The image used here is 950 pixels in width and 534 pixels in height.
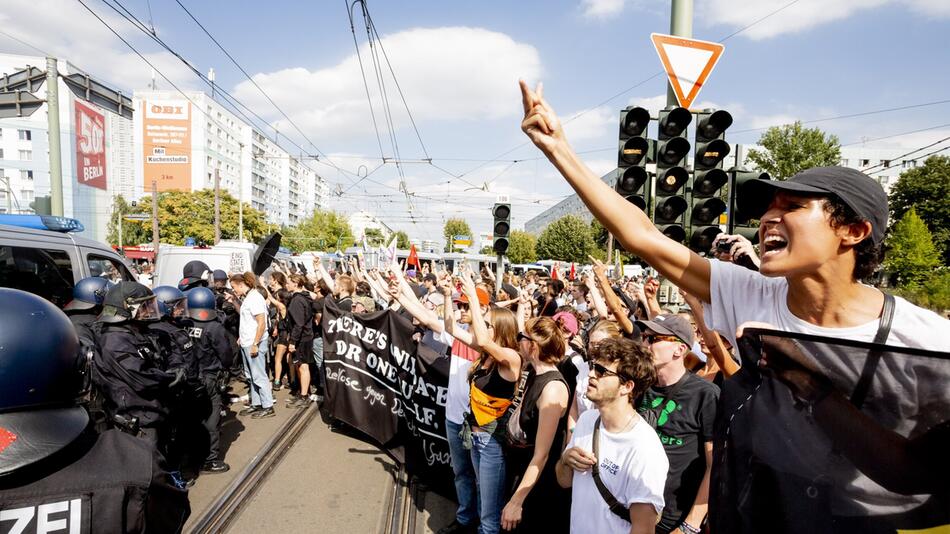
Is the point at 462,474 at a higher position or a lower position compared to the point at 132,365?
lower

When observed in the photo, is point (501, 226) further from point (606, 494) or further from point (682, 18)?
point (606, 494)

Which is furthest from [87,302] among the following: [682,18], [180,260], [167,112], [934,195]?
[167,112]

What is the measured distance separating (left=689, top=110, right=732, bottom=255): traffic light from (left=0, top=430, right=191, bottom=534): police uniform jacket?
5.30 meters

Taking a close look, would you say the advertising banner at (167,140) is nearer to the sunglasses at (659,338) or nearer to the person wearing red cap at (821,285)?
the sunglasses at (659,338)

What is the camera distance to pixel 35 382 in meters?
1.76

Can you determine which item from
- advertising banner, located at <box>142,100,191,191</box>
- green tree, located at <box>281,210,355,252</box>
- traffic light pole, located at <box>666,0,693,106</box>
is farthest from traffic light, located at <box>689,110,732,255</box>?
advertising banner, located at <box>142,100,191,191</box>

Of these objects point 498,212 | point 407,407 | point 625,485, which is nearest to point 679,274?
point 625,485

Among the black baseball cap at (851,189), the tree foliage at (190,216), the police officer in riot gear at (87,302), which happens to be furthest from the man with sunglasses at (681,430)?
the tree foliage at (190,216)

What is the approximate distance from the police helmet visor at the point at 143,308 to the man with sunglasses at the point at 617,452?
3775mm

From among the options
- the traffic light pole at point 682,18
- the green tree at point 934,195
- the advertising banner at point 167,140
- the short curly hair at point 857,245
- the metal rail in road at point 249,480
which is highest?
the advertising banner at point 167,140

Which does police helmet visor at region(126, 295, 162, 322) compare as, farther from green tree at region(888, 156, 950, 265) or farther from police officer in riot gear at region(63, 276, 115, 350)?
green tree at region(888, 156, 950, 265)

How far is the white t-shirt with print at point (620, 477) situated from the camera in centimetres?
243

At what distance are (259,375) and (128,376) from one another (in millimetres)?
3452

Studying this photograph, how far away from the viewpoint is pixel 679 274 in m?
1.62
